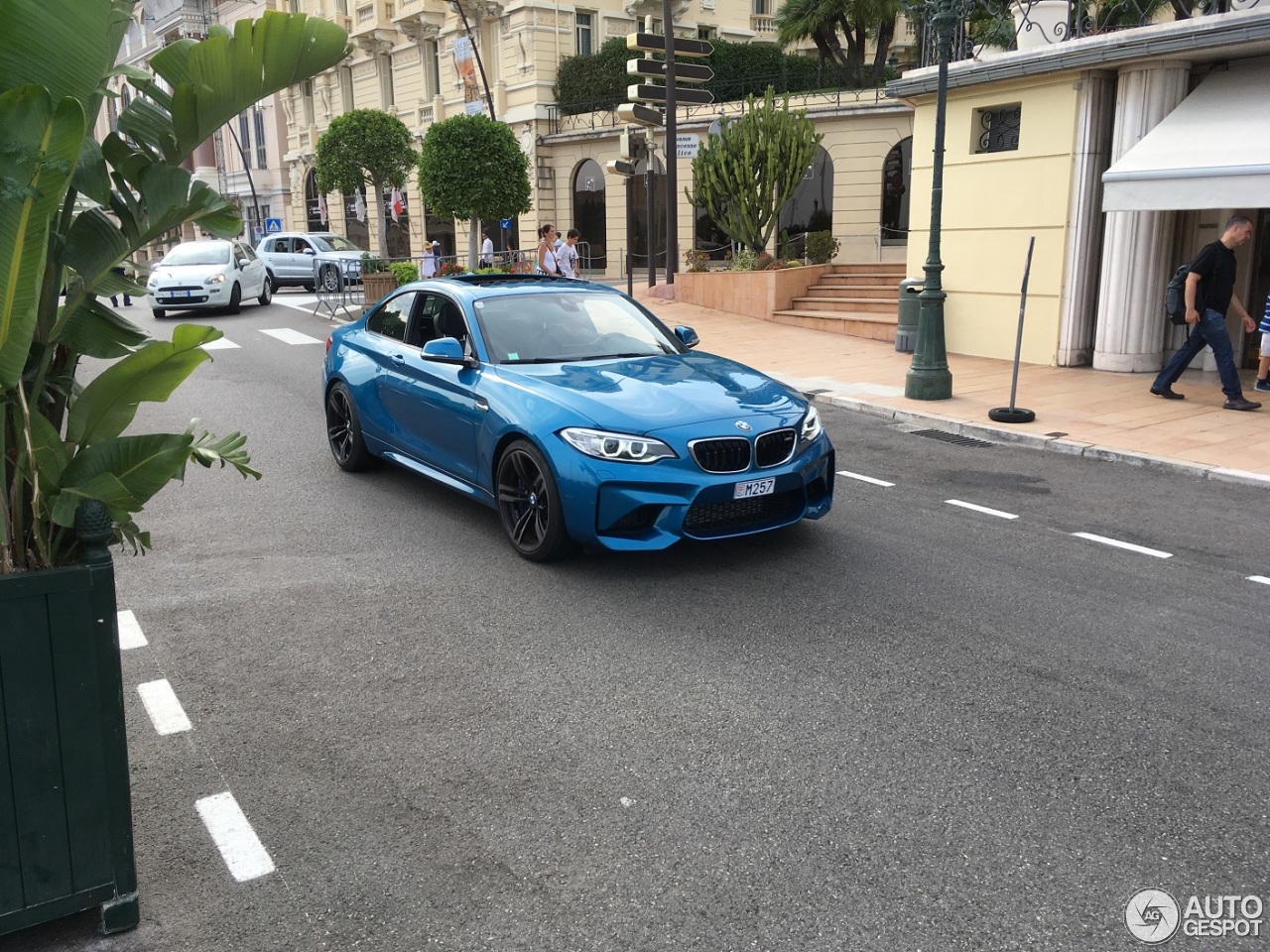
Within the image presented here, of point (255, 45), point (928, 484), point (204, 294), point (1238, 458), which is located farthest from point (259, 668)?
point (204, 294)

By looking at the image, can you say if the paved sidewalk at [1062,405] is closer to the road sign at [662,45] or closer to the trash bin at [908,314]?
the trash bin at [908,314]

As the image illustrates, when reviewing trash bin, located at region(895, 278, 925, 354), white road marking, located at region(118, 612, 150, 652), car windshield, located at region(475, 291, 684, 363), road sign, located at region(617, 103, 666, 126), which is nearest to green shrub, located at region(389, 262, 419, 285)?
road sign, located at region(617, 103, 666, 126)

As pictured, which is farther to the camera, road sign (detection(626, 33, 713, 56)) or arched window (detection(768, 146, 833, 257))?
arched window (detection(768, 146, 833, 257))

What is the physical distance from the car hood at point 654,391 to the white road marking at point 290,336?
1241 cm

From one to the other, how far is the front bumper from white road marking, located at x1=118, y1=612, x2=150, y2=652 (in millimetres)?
2245

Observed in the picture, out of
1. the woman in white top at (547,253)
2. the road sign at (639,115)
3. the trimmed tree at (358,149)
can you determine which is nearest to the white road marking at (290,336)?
the woman in white top at (547,253)

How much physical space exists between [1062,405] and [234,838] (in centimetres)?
1027

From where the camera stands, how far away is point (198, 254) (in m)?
22.7

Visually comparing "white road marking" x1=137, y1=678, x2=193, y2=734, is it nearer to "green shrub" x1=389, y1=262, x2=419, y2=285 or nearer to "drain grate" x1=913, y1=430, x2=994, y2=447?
"drain grate" x1=913, y1=430, x2=994, y2=447

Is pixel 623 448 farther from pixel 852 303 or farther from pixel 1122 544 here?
pixel 852 303

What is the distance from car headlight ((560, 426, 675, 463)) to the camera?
593 centimetres

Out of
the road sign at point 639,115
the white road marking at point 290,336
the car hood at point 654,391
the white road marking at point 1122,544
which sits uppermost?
the road sign at point 639,115

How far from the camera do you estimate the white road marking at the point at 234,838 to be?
3.44 metres

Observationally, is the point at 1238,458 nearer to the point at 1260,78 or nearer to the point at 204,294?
the point at 1260,78
